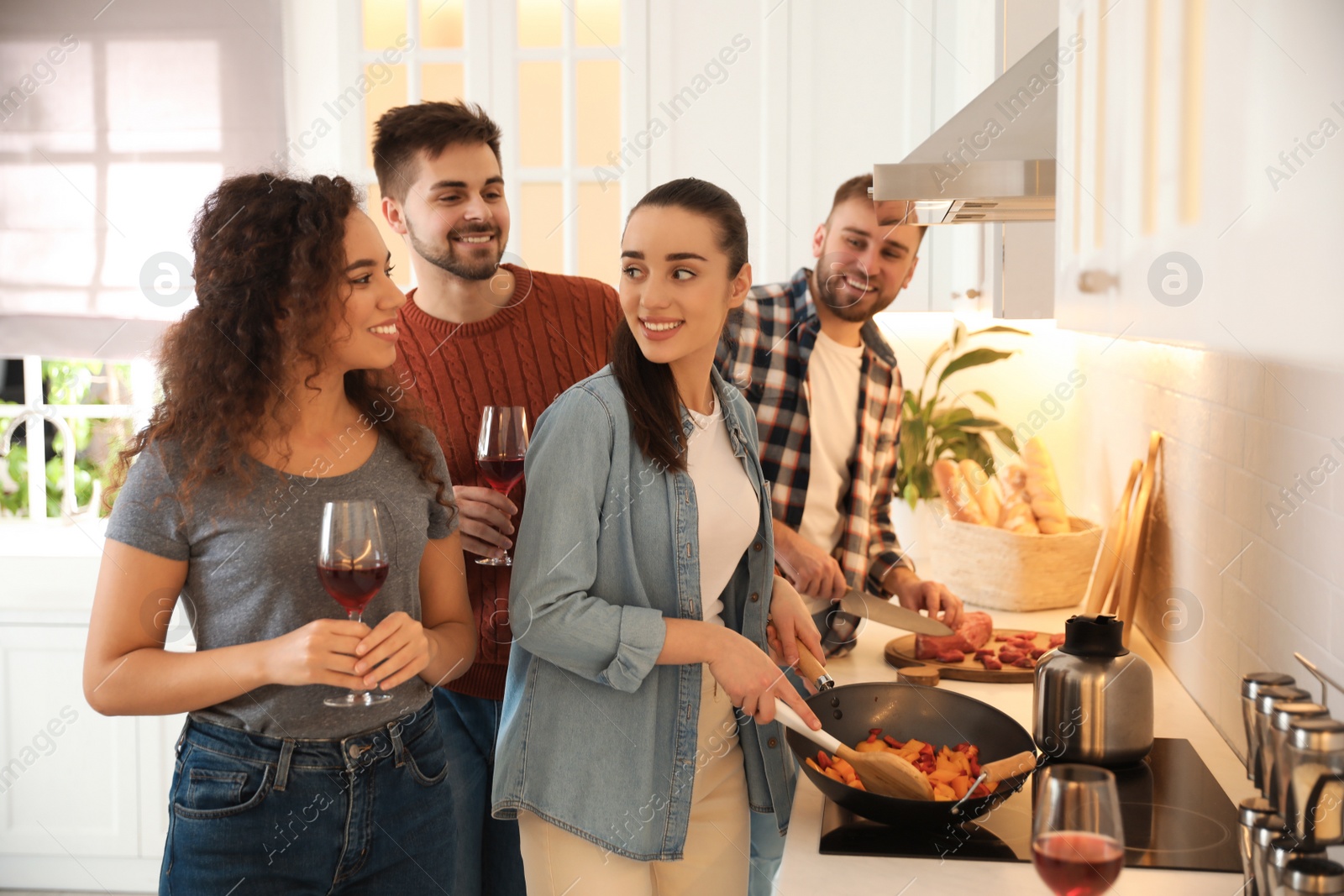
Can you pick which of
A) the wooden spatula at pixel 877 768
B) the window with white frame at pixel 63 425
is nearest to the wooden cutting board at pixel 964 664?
the wooden spatula at pixel 877 768

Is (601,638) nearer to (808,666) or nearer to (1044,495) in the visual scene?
(808,666)

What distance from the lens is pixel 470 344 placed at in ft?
6.04

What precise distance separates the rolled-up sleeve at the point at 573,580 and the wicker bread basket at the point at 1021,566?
128 cm

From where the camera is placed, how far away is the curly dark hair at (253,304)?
4.37 feet

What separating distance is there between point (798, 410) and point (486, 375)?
614mm

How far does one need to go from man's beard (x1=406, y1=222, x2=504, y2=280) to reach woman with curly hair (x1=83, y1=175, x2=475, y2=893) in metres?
0.36

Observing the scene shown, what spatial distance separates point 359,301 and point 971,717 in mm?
977

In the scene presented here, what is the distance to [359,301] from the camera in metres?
1.39

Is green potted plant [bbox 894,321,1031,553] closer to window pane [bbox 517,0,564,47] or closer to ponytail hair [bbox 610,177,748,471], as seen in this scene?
window pane [bbox 517,0,564,47]

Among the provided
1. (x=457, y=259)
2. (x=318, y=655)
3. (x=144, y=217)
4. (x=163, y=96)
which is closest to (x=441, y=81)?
(x=163, y=96)

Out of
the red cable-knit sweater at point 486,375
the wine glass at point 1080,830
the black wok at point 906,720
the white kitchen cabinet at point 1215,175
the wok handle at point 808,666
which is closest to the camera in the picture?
the wine glass at point 1080,830

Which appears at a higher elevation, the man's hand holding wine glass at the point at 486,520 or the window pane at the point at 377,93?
the window pane at the point at 377,93

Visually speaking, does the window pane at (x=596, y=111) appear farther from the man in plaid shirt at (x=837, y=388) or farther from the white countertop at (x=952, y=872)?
the white countertop at (x=952, y=872)

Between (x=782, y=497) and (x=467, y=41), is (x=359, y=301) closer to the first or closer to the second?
(x=782, y=497)
